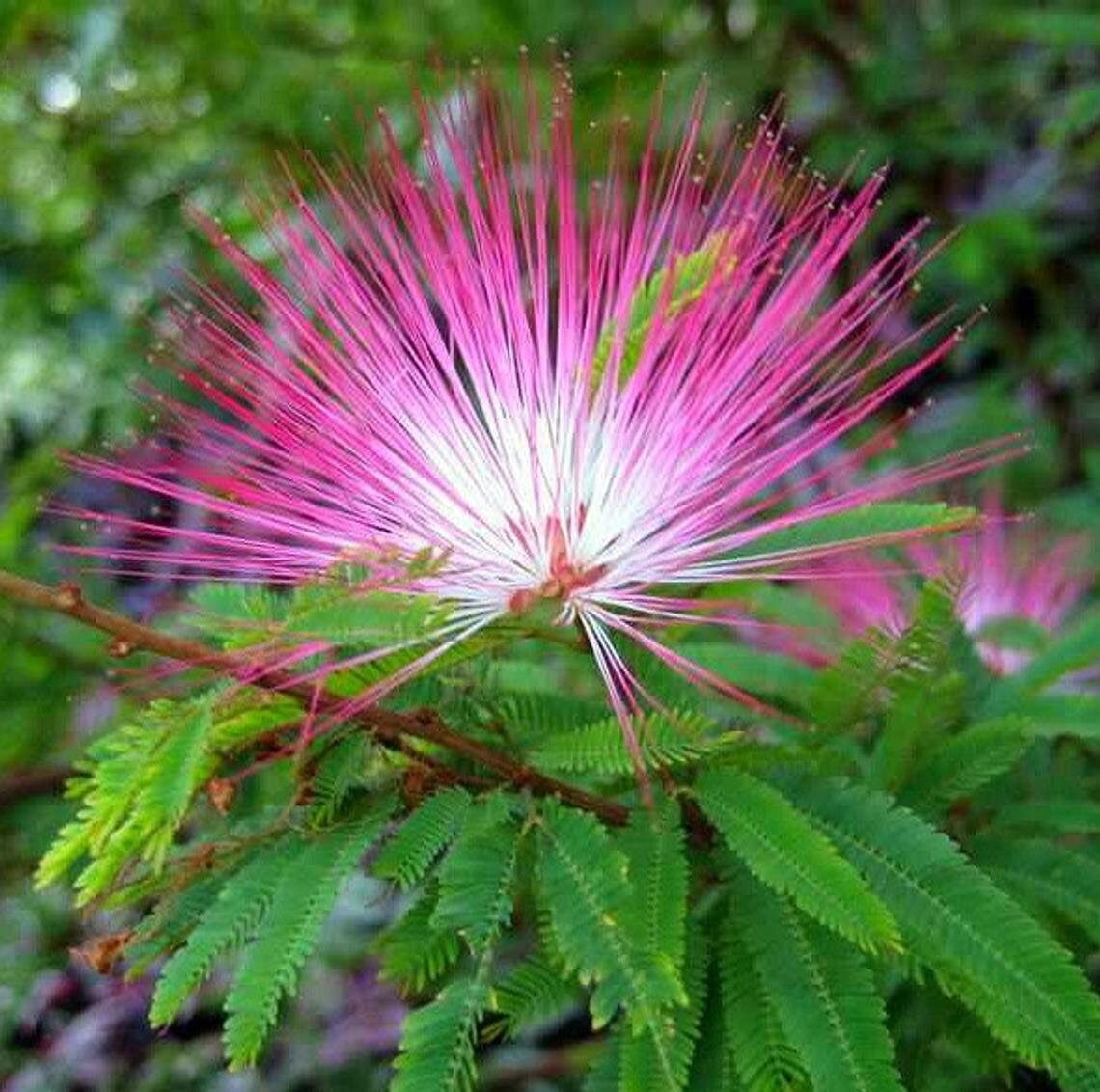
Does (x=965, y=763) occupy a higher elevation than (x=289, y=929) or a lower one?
higher

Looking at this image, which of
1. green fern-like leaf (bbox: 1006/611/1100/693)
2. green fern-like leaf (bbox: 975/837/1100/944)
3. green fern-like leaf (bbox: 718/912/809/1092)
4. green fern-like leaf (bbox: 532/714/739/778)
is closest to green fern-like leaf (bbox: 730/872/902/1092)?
green fern-like leaf (bbox: 718/912/809/1092)

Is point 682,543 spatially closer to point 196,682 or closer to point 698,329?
point 698,329

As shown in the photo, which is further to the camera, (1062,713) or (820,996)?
(1062,713)

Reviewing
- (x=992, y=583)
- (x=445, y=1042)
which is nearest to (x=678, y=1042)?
(x=445, y=1042)

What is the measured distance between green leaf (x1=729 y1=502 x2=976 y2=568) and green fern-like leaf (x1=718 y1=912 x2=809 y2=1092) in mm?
297

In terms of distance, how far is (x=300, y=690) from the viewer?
1.10 m

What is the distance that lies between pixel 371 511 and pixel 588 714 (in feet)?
0.88

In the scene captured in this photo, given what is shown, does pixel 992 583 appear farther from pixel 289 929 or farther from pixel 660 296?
pixel 289 929

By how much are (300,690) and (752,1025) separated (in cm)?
43

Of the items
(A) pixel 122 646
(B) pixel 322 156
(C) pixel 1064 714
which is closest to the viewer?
(A) pixel 122 646

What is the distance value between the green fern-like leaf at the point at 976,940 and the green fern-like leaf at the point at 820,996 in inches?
2.2

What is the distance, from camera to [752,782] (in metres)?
1.16

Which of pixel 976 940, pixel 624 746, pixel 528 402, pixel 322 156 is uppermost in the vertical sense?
pixel 322 156

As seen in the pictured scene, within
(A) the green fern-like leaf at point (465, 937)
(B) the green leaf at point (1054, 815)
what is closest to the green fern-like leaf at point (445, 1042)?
(A) the green fern-like leaf at point (465, 937)
